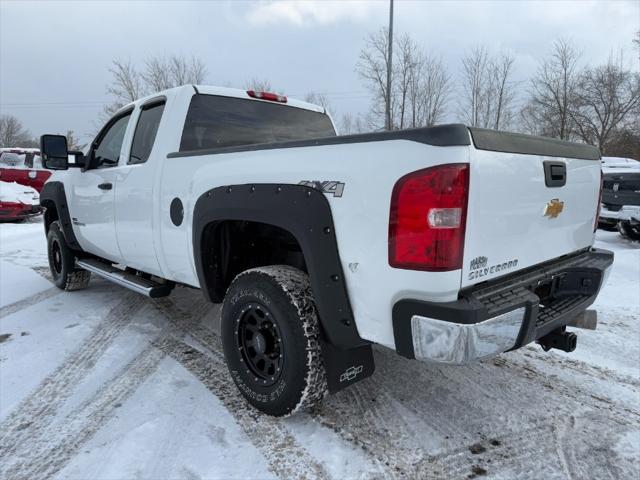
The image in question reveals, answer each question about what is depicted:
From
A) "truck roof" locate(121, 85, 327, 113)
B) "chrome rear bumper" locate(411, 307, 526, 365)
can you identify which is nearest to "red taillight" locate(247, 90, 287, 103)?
"truck roof" locate(121, 85, 327, 113)

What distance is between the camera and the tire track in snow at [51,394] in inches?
94.2

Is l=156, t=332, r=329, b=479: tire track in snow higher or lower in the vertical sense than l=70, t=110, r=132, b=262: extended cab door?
lower

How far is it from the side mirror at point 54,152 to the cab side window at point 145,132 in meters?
1.03

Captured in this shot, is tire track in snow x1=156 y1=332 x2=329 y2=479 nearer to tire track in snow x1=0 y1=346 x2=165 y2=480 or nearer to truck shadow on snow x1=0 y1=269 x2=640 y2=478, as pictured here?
truck shadow on snow x1=0 y1=269 x2=640 y2=478

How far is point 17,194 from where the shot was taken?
39.9 feet

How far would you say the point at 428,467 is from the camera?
7.12 ft

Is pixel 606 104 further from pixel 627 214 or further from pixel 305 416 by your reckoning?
pixel 305 416

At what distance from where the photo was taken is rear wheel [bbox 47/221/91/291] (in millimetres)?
5172

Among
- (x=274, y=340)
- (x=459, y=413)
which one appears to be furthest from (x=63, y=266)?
(x=459, y=413)

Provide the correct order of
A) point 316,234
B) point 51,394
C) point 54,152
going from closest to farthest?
1. point 316,234
2. point 51,394
3. point 54,152

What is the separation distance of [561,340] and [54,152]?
4.50 metres

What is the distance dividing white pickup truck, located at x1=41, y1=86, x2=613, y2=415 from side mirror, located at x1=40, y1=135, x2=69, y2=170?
1.17 m

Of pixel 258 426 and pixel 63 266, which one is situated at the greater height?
pixel 63 266

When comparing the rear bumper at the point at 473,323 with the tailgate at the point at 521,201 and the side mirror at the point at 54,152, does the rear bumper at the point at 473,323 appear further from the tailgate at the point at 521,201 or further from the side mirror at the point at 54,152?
the side mirror at the point at 54,152
